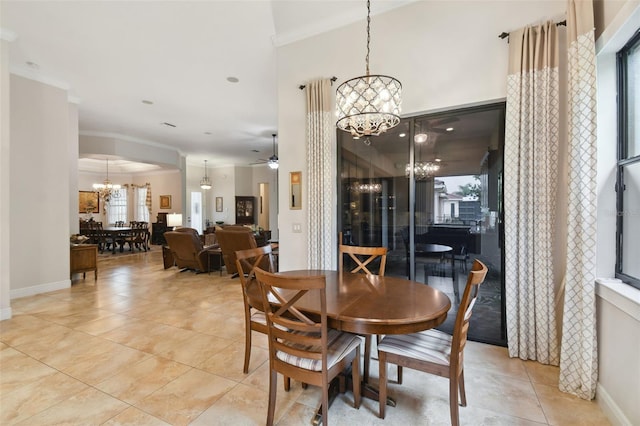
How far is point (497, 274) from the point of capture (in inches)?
118

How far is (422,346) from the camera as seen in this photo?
1867 millimetres

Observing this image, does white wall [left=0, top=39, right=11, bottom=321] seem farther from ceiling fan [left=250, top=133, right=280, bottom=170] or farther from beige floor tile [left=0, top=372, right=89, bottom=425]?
ceiling fan [left=250, top=133, right=280, bottom=170]

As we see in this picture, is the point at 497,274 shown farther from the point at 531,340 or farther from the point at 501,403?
the point at 501,403

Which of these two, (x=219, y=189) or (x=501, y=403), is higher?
(x=219, y=189)

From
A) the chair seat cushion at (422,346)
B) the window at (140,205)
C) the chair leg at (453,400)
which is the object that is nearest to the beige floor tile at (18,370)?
the chair seat cushion at (422,346)

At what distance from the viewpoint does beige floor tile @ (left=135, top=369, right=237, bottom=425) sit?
1934 millimetres

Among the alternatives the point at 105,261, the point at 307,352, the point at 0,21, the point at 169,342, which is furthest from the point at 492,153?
the point at 105,261

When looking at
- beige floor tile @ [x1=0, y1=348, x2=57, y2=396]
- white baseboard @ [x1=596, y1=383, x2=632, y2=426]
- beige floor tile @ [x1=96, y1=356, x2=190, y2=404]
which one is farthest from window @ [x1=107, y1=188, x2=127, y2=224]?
white baseboard @ [x1=596, y1=383, x2=632, y2=426]

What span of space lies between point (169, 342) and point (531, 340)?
11.7 feet

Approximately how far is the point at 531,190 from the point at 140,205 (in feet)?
44.2

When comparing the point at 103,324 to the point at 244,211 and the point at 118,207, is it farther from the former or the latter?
the point at 118,207

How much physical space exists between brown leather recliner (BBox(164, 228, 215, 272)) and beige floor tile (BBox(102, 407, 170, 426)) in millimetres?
4186

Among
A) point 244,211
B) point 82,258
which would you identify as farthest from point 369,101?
point 244,211

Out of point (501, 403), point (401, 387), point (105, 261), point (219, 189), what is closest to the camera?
point (501, 403)
